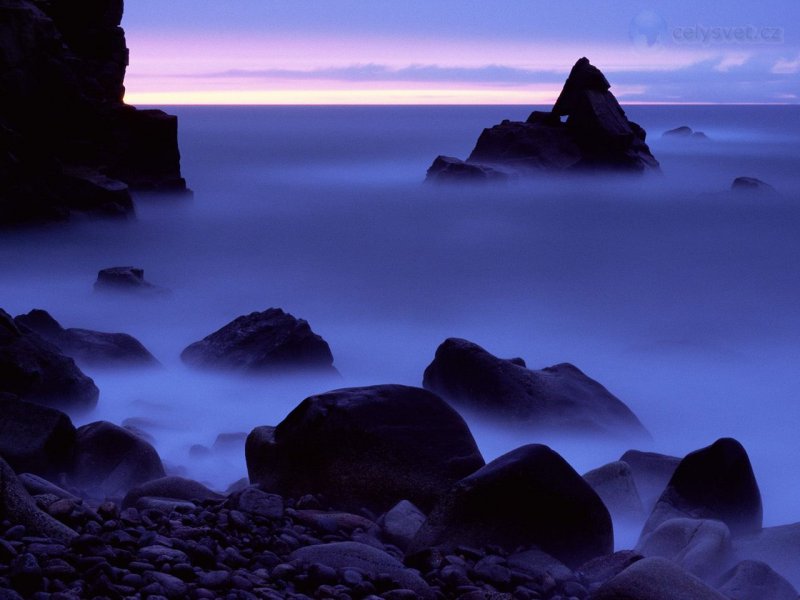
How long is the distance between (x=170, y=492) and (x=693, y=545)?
10.5ft

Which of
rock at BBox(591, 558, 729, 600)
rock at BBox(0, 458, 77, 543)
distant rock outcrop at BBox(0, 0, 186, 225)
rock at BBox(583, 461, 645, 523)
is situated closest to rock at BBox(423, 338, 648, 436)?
rock at BBox(583, 461, 645, 523)

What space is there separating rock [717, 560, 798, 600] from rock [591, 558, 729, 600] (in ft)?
2.02

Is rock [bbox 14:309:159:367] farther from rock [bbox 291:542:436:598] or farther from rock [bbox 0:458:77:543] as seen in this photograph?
rock [bbox 291:542:436:598]

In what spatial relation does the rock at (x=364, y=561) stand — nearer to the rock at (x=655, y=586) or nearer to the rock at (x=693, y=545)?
the rock at (x=655, y=586)

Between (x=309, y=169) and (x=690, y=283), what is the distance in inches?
1298

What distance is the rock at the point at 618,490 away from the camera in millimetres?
6711

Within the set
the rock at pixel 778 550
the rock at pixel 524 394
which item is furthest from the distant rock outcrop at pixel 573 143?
the rock at pixel 778 550

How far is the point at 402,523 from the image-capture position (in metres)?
5.65

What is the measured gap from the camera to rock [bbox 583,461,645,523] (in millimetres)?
6711

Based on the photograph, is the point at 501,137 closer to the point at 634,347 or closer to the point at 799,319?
the point at 799,319

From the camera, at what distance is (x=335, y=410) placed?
21.0 feet

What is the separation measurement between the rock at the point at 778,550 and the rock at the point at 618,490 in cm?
80

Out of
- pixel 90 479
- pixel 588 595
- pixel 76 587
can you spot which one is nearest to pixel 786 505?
pixel 588 595

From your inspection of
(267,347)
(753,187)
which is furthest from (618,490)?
(753,187)
